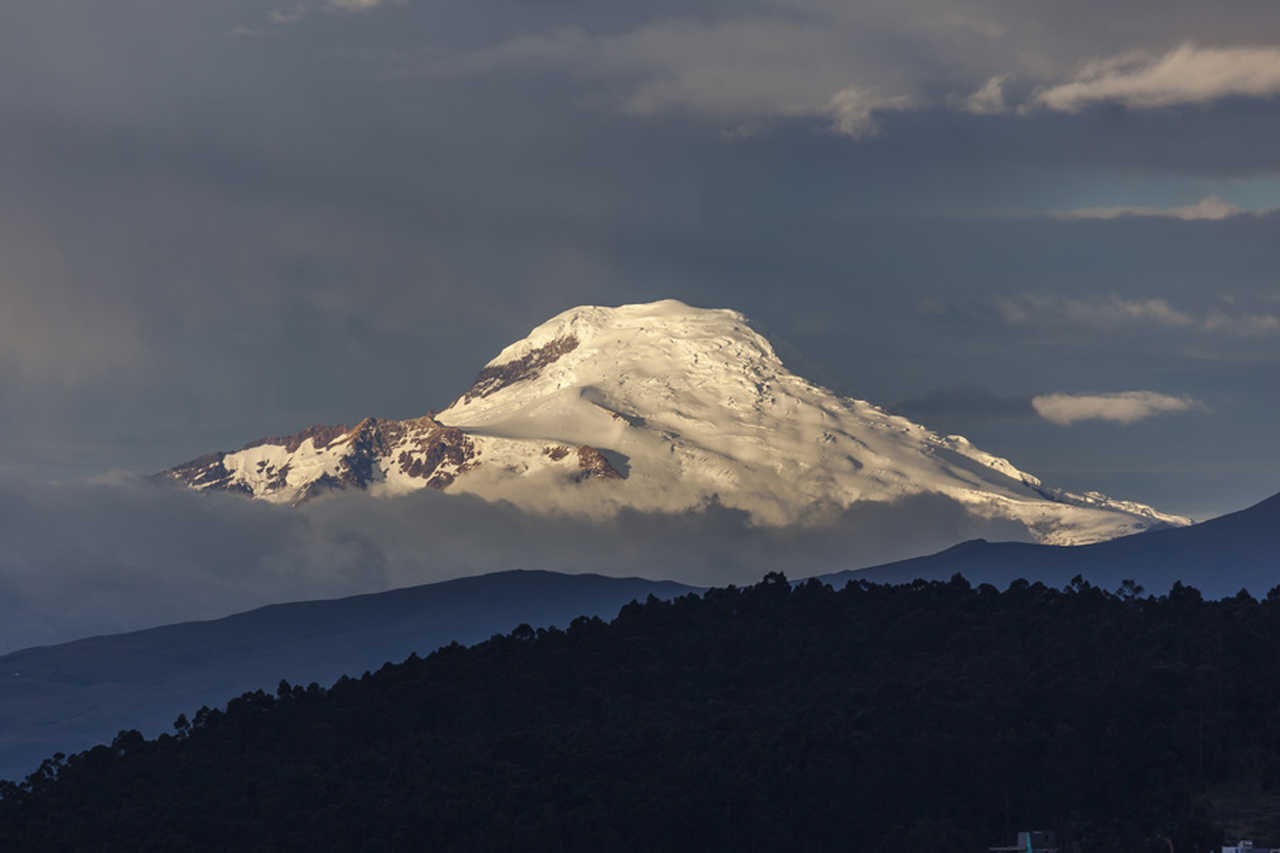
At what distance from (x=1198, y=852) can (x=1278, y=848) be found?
25.8ft

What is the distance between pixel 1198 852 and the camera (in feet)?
653

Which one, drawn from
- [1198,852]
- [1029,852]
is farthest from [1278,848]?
[1029,852]

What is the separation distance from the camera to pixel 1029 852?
197625 mm

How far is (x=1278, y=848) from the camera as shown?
19912 cm

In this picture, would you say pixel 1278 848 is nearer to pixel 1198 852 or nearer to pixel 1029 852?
pixel 1198 852

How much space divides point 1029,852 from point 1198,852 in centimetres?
1693

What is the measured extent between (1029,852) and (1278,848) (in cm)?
2475
